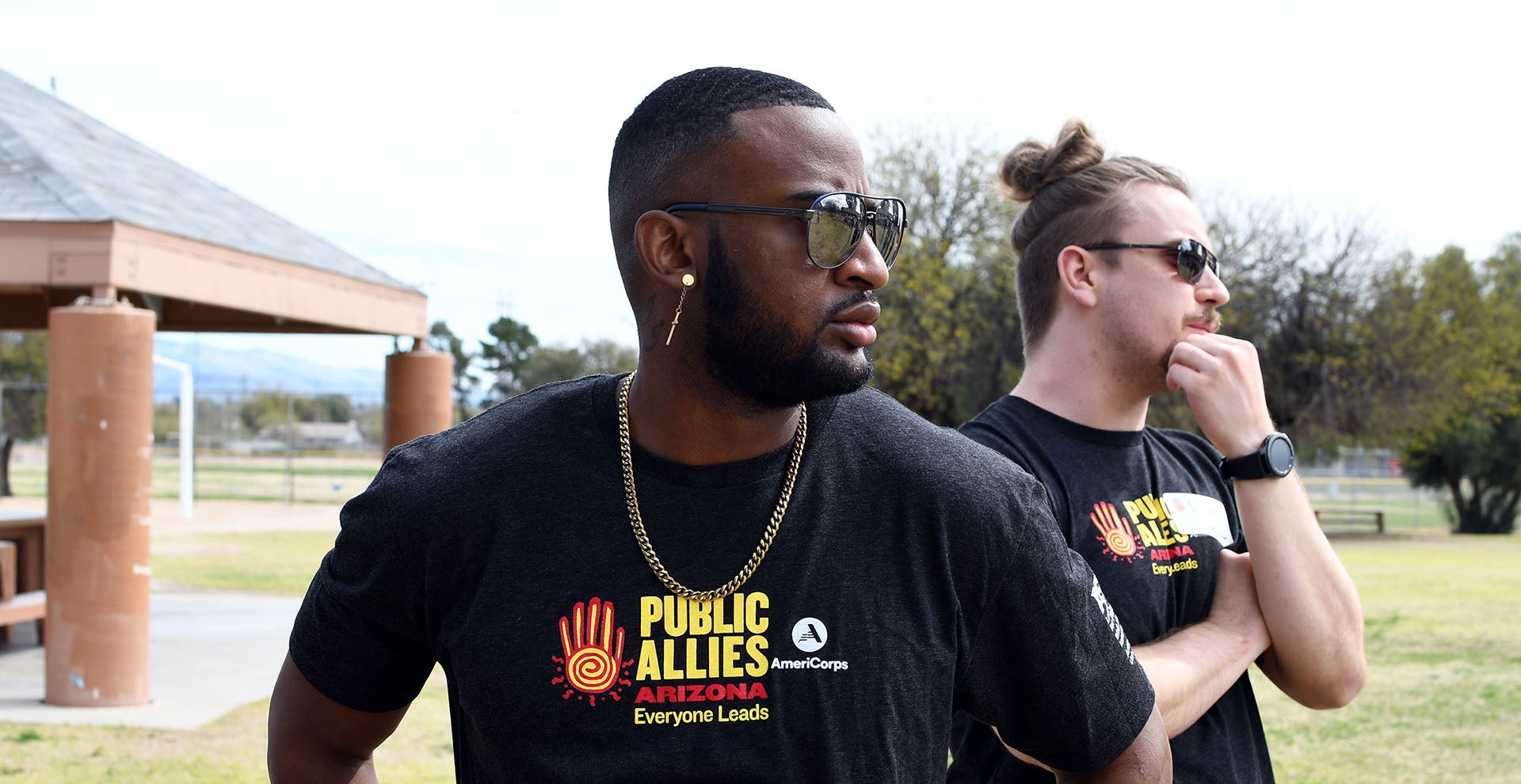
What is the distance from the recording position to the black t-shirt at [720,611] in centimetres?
163

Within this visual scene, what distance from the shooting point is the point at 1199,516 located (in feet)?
8.34

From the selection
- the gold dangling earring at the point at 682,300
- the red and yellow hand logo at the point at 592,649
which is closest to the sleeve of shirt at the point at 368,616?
the red and yellow hand logo at the point at 592,649

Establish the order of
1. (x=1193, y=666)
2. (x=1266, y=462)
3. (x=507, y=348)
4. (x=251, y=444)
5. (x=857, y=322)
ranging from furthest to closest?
(x=507, y=348) < (x=251, y=444) < (x=1266, y=462) < (x=1193, y=666) < (x=857, y=322)

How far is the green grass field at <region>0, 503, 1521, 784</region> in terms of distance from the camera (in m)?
6.74

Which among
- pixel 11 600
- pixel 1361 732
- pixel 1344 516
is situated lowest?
pixel 1344 516

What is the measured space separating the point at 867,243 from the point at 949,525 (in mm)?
405

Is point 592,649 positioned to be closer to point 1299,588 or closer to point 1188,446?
point 1299,588

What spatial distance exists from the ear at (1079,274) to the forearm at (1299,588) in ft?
1.68

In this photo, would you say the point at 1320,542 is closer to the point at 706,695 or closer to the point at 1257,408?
the point at 1257,408

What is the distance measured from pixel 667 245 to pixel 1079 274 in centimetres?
119

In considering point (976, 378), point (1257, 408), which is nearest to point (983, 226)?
point (976, 378)

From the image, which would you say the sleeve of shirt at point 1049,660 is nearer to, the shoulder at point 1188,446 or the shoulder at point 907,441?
the shoulder at point 907,441

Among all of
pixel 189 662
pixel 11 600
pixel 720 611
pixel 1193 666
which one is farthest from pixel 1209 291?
pixel 11 600

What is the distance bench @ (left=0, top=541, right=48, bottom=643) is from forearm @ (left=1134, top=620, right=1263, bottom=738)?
30.5 ft
